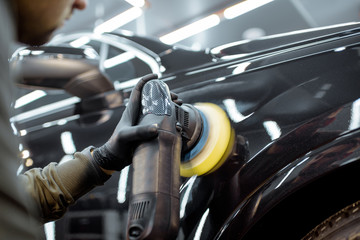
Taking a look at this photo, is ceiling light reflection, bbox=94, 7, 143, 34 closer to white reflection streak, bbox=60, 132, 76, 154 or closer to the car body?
white reflection streak, bbox=60, 132, 76, 154

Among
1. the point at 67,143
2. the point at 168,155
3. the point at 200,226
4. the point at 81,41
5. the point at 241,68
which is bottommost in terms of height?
the point at 200,226

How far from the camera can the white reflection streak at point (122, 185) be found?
1.12 meters

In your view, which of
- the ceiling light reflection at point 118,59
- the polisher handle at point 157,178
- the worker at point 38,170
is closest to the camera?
the worker at point 38,170

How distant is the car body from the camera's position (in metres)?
0.87

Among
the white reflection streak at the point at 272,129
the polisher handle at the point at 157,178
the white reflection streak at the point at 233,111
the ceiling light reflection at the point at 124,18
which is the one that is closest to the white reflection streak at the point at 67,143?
the polisher handle at the point at 157,178

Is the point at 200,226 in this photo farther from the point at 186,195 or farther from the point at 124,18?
the point at 124,18

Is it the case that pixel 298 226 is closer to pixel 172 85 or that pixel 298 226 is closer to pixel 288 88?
pixel 288 88

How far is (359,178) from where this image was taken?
90 cm

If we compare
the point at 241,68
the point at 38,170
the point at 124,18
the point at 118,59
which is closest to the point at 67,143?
the point at 38,170

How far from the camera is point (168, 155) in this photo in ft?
2.83

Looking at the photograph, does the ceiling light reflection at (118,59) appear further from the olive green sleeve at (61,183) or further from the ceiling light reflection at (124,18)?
the ceiling light reflection at (124,18)

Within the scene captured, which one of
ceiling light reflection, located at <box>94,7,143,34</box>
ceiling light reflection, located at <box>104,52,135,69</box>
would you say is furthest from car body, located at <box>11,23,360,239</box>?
ceiling light reflection, located at <box>94,7,143,34</box>

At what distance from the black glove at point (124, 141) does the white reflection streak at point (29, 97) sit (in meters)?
0.80

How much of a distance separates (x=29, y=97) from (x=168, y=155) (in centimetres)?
112
